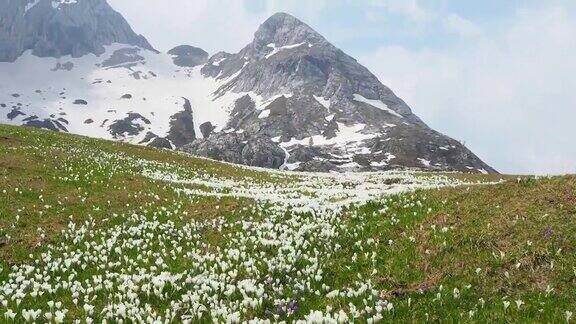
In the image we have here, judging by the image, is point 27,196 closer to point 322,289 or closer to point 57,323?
point 57,323

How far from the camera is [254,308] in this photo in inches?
407

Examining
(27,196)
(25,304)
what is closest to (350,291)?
(25,304)

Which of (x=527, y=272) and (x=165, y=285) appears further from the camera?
(x=165, y=285)

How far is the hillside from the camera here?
10109mm

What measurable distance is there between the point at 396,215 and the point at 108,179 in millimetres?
18344

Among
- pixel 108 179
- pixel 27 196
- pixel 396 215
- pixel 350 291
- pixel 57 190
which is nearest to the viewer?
pixel 350 291

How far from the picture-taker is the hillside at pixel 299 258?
10.1 meters

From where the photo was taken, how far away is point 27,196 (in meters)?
22.5

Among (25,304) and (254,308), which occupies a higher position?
(254,308)

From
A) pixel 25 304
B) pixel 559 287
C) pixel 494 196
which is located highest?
pixel 494 196

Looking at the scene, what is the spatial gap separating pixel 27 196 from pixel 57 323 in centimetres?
1457

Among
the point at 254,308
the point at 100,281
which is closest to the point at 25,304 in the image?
the point at 100,281

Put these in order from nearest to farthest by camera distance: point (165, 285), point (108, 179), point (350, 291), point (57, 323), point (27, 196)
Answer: point (57, 323) < point (350, 291) < point (165, 285) < point (27, 196) < point (108, 179)

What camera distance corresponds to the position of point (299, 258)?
13203 mm
